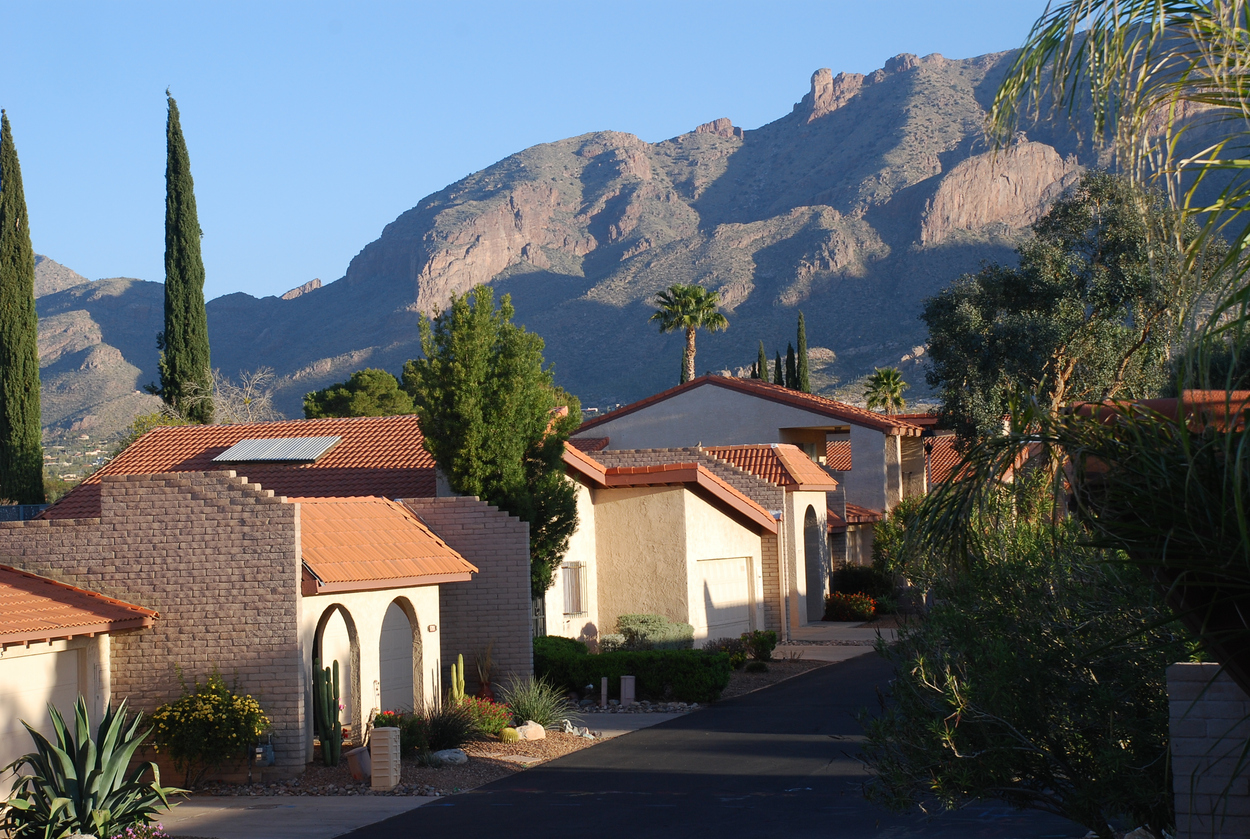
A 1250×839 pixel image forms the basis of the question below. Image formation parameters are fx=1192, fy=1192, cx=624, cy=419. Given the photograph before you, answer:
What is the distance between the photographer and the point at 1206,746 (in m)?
6.58

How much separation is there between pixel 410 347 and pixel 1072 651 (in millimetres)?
138754

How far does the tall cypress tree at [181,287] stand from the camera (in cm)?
4450

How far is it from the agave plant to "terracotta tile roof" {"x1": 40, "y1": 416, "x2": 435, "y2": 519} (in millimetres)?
12258

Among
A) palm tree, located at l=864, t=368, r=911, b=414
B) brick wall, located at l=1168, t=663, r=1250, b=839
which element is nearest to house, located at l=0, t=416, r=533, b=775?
brick wall, located at l=1168, t=663, r=1250, b=839

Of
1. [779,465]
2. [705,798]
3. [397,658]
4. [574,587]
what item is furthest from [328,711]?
[779,465]

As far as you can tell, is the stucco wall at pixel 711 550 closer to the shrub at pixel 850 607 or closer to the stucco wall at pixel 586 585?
the stucco wall at pixel 586 585

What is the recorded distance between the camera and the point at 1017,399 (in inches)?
222

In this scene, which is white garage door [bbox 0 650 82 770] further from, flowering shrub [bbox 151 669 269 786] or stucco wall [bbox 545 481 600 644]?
stucco wall [bbox 545 481 600 644]

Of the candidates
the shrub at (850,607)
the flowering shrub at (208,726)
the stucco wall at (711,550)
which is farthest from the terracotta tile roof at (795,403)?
the flowering shrub at (208,726)

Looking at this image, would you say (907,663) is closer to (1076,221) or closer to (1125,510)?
(1125,510)

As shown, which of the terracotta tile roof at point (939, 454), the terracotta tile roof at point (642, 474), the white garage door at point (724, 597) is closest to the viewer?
the terracotta tile roof at point (642, 474)

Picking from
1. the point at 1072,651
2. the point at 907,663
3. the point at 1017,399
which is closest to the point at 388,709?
the point at 907,663

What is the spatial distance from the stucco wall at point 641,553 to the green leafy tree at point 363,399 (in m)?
34.8

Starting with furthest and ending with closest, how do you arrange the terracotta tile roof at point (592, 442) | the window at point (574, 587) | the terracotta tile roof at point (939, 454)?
the terracotta tile roof at point (939, 454) < the terracotta tile roof at point (592, 442) < the window at point (574, 587)
